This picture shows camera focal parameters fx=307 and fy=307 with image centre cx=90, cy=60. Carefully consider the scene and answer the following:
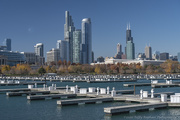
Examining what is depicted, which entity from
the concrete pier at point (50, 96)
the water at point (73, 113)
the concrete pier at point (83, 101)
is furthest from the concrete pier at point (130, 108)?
the concrete pier at point (50, 96)

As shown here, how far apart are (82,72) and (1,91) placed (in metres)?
123

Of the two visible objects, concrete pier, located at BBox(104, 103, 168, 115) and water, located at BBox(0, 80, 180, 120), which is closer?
concrete pier, located at BBox(104, 103, 168, 115)

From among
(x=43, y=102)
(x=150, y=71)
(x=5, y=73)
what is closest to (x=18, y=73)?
(x=5, y=73)

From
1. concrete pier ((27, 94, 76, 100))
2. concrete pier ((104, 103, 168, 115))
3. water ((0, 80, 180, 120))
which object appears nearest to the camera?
concrete pier ((104, 103, 168, 115))

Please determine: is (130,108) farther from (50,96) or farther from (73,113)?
(50,96)

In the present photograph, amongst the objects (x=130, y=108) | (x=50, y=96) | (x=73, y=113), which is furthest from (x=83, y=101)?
(x=50, y=96)

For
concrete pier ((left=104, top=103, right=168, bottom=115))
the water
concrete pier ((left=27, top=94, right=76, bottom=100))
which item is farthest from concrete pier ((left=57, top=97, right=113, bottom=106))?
concrete pier ((left=27, top=94, right=76, bottom=100))

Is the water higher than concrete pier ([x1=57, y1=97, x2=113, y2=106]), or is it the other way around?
concrete pier ([x1=57, y1=97, x2=113, y2=106])

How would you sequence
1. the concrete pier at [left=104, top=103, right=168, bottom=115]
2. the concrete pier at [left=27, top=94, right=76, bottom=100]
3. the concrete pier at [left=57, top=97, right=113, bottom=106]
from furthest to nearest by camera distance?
the concrete pier at [left=27, top=94, right=76, bottom=100] < the concrete pier at [left=57, top=97, right=113, bottom=106] < the concrete pier at [left=104, top=103, right=168, bottom=115]

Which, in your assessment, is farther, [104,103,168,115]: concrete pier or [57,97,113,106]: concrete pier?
[57,97,113,106]: concrete pier

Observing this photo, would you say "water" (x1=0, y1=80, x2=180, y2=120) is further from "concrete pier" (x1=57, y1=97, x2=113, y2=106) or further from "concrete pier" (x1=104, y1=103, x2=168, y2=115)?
"concrete pier" (x1=57, y1=97, x2=113, y2=106)

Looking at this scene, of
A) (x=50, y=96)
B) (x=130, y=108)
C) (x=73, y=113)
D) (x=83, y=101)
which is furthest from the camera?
(x=50, y=96)

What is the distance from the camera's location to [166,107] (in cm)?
3494

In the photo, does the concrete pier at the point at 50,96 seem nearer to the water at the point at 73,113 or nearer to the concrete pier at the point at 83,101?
the water at the point at 73,113
